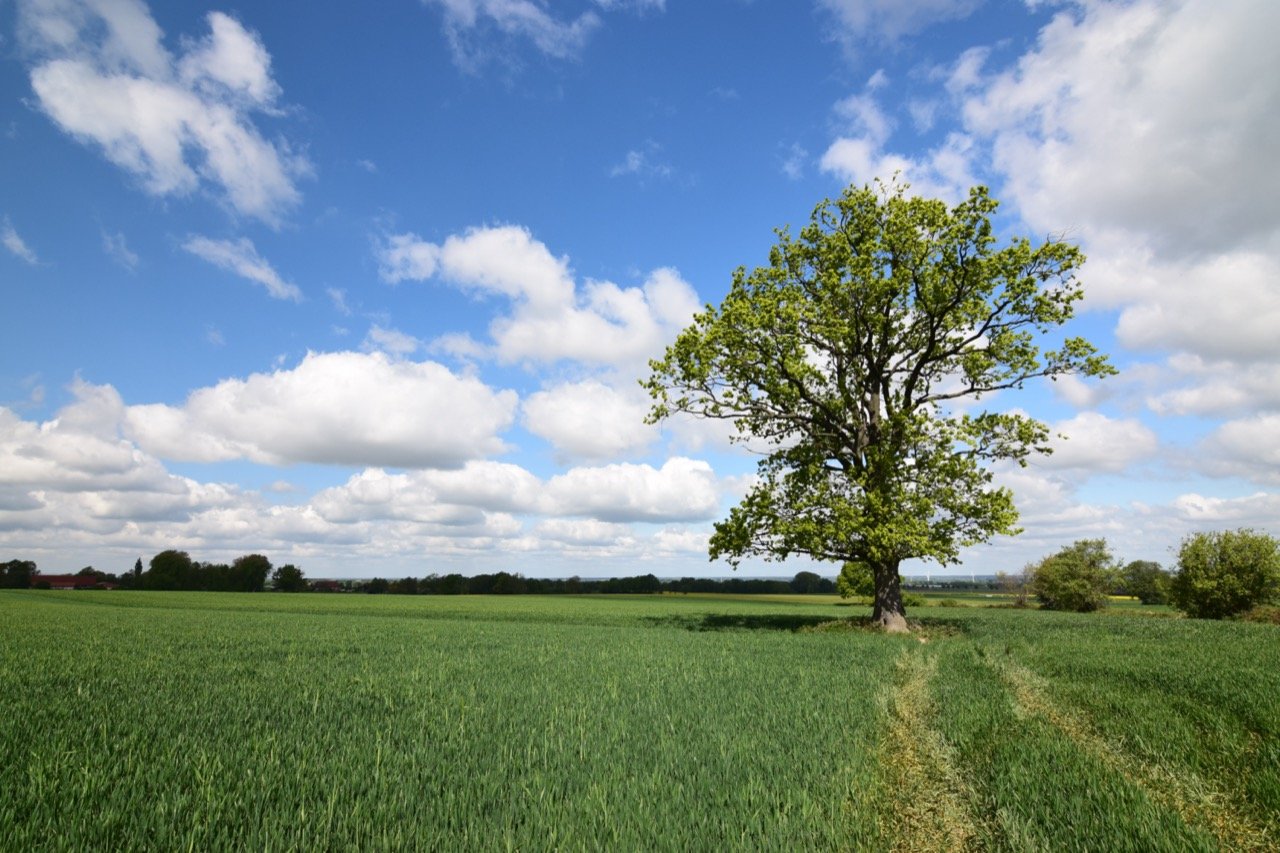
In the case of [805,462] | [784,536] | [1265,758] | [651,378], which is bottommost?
[1265,758]

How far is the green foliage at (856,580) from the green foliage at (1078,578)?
1021 inches

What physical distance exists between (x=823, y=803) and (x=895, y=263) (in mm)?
23071

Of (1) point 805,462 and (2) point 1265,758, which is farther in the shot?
(1) point 805,462

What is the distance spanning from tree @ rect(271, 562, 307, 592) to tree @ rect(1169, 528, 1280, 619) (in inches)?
4482

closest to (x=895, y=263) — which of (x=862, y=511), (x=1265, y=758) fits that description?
(x=862, y=511)

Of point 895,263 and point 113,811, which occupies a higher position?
point 895,263

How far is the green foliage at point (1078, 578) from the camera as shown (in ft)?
223

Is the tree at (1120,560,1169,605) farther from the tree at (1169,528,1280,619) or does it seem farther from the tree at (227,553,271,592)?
the tree at (227,553,271,592)

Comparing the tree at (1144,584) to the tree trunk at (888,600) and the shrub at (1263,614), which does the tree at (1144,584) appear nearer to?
the shrub at (1263,614)

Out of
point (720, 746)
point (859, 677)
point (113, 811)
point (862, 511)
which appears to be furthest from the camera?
point (862, 511)

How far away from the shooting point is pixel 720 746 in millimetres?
7551

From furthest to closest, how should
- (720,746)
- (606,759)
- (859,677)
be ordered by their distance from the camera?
(859,677)
(720,746)
(606,759)

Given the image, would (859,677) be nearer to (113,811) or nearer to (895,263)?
(113,811)

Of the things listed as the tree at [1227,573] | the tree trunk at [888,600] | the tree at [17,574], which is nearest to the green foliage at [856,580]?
the tree at [1227,573]
